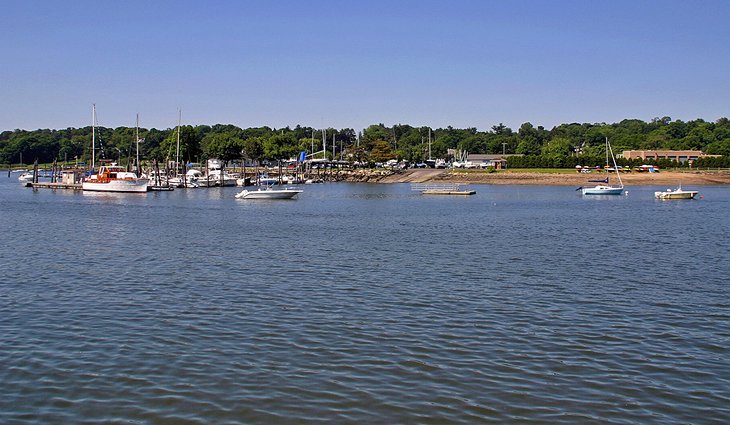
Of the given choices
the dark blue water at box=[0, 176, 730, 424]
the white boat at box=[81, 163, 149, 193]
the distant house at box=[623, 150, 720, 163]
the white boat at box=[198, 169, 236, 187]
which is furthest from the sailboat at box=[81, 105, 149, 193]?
the distant house at box=[623, 150, 720, 163]

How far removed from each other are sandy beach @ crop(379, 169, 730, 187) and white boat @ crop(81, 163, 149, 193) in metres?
58.0

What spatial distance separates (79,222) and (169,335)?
38.0m

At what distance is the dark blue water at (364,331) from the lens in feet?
42.5

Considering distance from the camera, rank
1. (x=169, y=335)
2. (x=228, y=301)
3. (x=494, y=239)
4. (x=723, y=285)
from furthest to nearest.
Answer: (x=494, y=239) → (x=723, y=285) → (x=228, y=301) → (x=169, y=335)

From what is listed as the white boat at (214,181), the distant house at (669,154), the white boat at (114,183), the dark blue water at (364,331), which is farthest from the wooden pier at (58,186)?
the distant house at (669,154)

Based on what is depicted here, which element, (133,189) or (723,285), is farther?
(133,189)

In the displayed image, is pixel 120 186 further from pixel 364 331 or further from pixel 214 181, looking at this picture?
pixel 364 331

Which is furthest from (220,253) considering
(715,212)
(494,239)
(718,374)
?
(715,212)

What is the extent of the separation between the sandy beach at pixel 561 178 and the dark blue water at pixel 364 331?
91.7 m

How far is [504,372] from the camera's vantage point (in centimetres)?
1476

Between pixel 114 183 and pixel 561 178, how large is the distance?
3052 inches

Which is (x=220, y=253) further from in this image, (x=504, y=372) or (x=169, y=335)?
(x=504, y=372)

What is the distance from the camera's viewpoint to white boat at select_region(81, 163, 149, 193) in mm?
95188

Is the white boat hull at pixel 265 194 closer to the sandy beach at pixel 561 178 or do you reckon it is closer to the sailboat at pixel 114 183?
the sailboat at pixel 114 183
